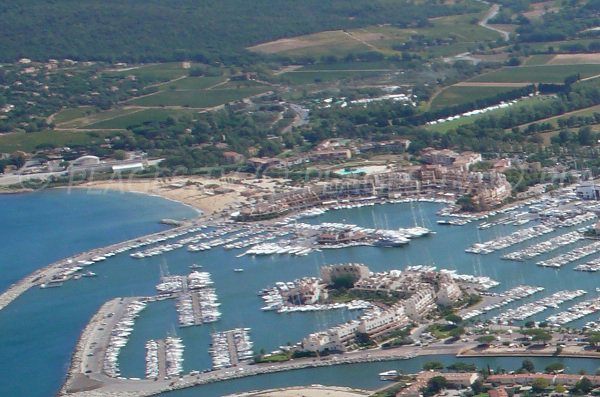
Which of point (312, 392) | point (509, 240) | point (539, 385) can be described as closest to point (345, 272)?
point (509, 240)

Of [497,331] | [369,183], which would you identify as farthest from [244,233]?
[497,331]

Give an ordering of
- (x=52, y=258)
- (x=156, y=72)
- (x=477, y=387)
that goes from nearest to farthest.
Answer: (x=477, y=387), (x=52, y=258), (x=156, y=72)

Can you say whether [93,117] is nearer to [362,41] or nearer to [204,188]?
[204,188]

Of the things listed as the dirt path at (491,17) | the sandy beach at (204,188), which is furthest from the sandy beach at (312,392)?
the dirt path at (491,17)

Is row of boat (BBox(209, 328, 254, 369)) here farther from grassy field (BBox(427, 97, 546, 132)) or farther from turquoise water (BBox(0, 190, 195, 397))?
grassy field (BBox(427, 97, 546, 132))

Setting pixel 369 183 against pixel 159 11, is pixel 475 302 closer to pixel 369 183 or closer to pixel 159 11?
pixel 369 183

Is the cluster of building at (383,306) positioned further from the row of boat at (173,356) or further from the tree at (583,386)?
the tree at (583,386)
